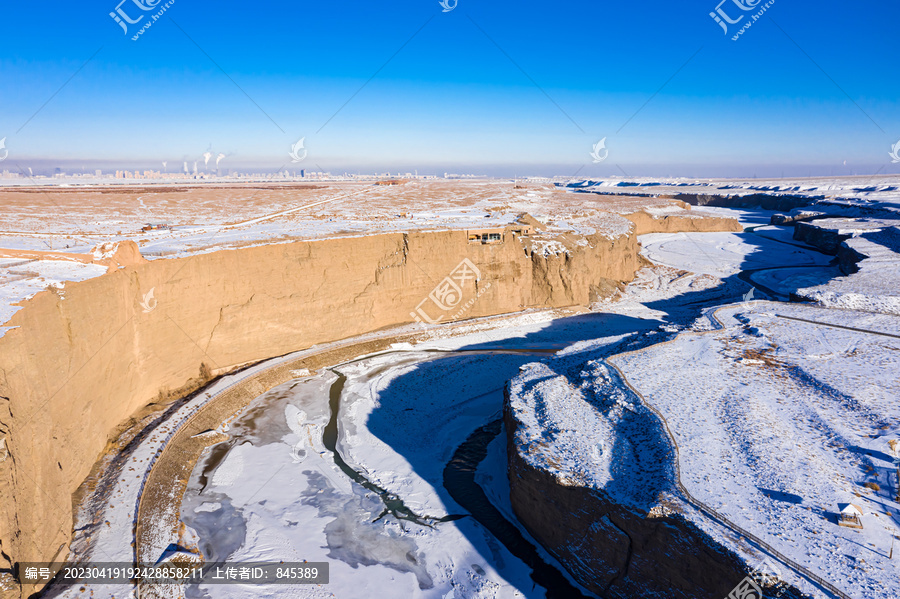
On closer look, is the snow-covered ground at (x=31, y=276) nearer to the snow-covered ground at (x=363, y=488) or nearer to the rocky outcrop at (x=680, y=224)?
the snow-covered ground at (x=363, y=488)

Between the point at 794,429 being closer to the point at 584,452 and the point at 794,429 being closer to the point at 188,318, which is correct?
the point at 584,452

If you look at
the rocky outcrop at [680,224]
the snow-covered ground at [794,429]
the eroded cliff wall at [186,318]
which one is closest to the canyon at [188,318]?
the eroded cliff wall at [186,318]

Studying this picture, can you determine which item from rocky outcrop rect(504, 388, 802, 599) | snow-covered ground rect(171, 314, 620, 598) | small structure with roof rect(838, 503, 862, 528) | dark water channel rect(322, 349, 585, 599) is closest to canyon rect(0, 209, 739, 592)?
snow-covered ground rect(171, 314, 620, 598)

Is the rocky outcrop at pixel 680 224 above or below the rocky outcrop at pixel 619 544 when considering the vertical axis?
above

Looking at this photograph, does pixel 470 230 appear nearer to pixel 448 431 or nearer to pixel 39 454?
pixel 448 431

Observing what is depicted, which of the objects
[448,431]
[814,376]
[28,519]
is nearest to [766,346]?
[814,376]

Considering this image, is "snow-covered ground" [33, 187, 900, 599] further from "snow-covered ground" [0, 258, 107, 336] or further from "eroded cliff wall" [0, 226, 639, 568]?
"snow-covered ground" [0, 258, 107, 336]
